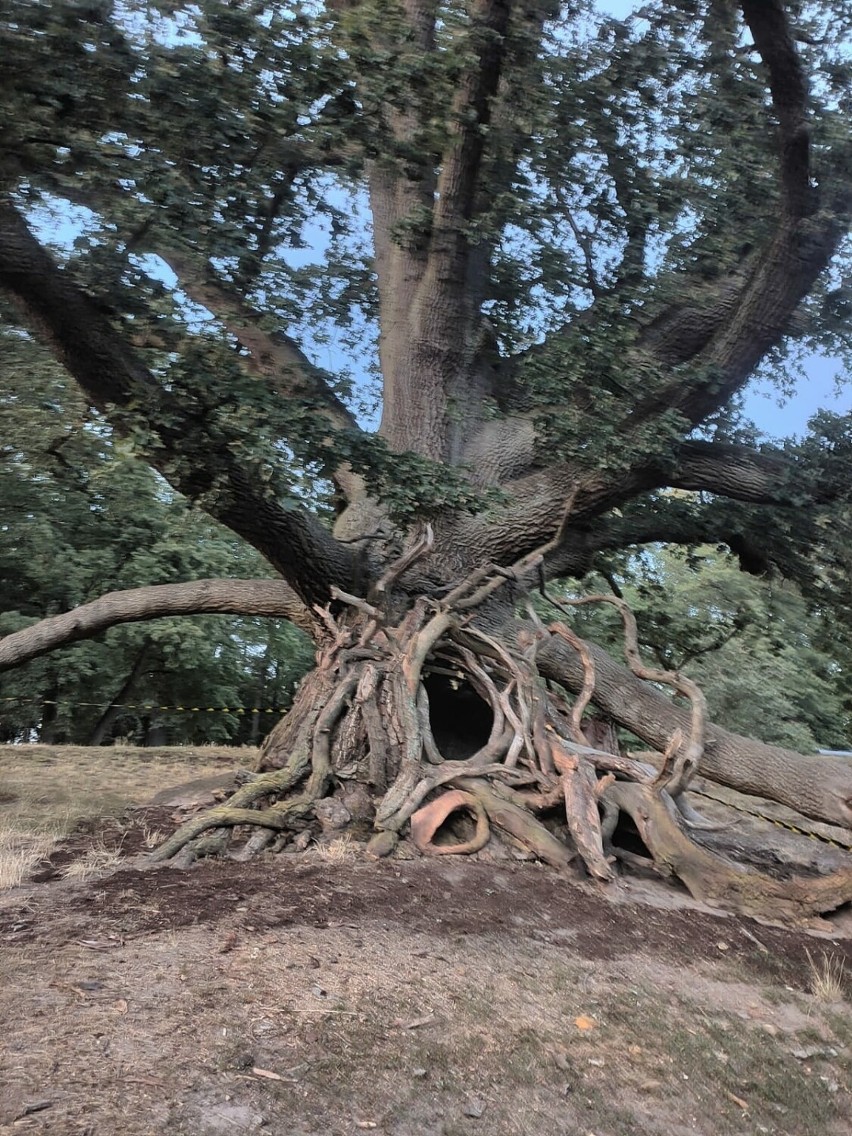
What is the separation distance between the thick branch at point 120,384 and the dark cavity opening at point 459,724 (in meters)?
3.24

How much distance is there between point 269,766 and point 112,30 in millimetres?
5894

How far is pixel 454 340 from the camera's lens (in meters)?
9.93

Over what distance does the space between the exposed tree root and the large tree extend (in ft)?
0.12

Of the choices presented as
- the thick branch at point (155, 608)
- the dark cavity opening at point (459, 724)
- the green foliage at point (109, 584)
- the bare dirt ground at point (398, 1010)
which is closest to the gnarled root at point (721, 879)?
the bare dirt ground at point (398, 1010)

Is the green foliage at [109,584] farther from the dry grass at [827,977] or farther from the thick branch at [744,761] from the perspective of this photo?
the dry grass at [827,977]

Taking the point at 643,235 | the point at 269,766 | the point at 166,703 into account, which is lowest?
the point at 166,703

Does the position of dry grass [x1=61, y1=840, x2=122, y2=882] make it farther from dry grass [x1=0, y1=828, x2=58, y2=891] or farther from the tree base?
the tree base

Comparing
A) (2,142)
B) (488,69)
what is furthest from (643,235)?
(2,142)

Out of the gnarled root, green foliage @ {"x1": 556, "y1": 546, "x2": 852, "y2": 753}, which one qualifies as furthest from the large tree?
green foliage @ {"x1": 556, "y1": 546, "x2": 852, "y2": 753}

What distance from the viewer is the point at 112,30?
5129 millimetres

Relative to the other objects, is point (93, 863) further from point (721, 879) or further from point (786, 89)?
point (786, 89)

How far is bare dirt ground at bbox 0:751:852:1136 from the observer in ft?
9.09

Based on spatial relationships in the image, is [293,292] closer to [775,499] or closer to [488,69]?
[488,69]

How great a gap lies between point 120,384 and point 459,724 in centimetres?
545
